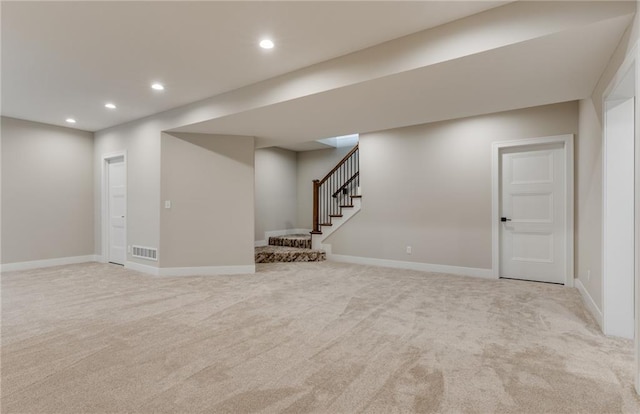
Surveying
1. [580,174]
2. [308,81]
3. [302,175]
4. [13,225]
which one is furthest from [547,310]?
[13,225]

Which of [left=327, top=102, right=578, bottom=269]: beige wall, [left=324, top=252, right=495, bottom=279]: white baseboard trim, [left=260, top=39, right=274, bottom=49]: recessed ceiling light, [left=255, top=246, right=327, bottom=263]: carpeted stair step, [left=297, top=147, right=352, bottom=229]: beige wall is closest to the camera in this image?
[left=260, top=39, right=274, bottom=49]: recessed ceiling light

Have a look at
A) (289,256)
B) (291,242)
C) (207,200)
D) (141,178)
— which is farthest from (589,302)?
(141,178)

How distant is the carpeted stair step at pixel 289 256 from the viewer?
6.20 metres

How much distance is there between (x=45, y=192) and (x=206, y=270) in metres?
3.57

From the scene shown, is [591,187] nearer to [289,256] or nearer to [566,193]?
[566,193]

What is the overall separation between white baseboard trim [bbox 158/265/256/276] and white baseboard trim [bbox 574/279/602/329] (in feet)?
14.5

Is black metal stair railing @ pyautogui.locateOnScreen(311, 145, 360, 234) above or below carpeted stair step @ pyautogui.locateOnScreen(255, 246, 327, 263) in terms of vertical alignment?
above

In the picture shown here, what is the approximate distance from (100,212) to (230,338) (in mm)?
5346

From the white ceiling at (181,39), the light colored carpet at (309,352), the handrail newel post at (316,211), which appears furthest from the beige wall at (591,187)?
the handrail newel post at (316,211)

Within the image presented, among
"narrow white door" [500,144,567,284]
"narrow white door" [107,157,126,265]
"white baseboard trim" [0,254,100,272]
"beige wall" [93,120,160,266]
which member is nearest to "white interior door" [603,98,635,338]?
"narrow white door" [500,144,567,284]

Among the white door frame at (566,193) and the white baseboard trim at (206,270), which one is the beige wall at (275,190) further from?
the white door frame at (566,193)

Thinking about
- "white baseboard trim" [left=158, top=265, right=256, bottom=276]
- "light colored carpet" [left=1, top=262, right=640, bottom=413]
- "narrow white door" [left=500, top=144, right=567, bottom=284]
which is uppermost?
"narrow white door" [left=500, top=144, right=567, bottom=284]

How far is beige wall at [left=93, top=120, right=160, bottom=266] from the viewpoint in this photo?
17.0 feet

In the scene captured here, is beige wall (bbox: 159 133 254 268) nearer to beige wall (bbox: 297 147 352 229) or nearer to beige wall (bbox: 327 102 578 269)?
beige wall (bbox: 327 102 578 269)
